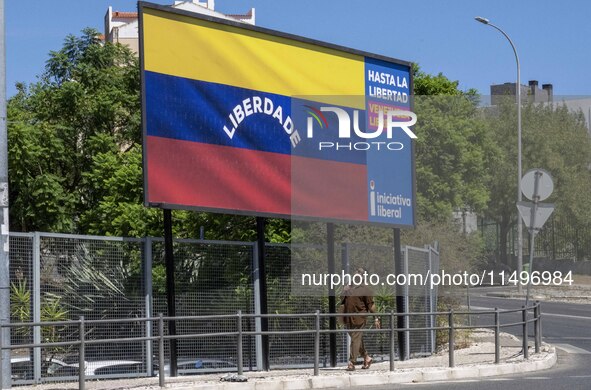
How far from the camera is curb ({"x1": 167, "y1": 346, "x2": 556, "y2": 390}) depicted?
14.8 metres

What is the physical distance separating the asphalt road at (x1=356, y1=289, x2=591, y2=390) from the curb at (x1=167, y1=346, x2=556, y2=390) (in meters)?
0.37

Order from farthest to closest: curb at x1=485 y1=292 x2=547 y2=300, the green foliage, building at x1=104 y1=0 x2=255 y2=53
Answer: building at x1=104 y1=0 x2=255 y2=53 < curb at x1=485 y1=292 x2=547 y2=300 < the green foliage

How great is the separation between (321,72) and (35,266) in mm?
Result: 5905

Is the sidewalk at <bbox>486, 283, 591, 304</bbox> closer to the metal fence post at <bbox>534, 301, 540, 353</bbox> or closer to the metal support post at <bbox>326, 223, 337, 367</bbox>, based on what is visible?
the metal fence post at <bbox>534, 301, 540, 353</bbox>

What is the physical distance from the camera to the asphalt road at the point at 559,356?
15641 mm

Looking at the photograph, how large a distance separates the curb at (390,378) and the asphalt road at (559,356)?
0.37 m

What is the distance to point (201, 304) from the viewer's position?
17.3m

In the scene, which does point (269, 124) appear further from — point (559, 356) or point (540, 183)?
point (559, 356)

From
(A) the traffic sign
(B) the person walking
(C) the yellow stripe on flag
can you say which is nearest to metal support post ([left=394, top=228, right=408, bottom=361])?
(B) the person walking

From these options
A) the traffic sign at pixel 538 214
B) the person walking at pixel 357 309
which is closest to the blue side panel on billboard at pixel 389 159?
the person walking at pixel 357 309

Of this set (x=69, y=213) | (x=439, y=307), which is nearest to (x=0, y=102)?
(x=439, y=307)

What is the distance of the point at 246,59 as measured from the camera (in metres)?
17.3

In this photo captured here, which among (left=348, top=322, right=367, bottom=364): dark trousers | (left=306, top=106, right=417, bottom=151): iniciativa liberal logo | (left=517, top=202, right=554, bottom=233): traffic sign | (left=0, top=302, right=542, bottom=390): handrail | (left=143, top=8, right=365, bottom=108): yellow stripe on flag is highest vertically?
(left=143, top=8, right=365, bottom=108): yellow stripe on flag

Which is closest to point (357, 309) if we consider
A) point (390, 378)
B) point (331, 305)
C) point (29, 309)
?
point (331, 305)
